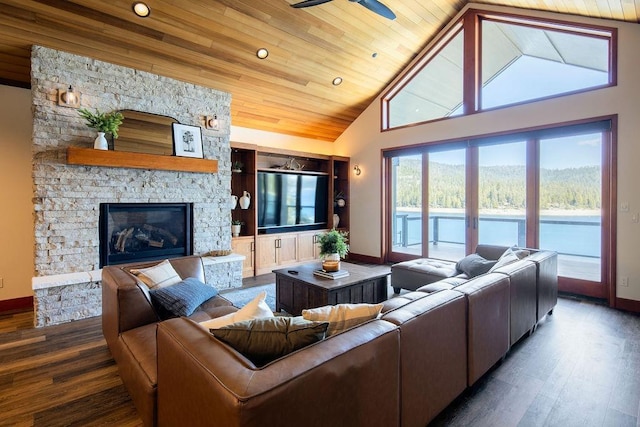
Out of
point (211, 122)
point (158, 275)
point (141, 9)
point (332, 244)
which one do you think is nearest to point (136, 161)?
point (211, 122)

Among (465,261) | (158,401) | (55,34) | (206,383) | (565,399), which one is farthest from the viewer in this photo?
(465,261)

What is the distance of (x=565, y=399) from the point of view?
85.4 inches

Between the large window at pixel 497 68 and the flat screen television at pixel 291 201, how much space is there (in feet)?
6.32

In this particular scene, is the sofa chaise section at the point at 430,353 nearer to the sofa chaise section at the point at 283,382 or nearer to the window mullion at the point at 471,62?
the sofa chaise section at the point at 283,382

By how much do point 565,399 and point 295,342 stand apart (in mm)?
2050

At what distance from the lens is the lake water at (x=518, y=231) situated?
441 centimetres

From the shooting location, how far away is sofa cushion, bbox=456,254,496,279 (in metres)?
3.58

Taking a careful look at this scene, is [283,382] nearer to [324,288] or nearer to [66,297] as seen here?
[324,288]

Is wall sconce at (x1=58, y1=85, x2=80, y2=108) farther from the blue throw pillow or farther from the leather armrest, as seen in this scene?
the leather armrest

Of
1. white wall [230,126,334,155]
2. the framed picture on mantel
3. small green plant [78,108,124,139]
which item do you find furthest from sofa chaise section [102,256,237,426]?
white wall [230,126,334,155]

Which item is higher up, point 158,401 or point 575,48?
point 575,48

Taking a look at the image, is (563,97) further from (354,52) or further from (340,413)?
(340,413)

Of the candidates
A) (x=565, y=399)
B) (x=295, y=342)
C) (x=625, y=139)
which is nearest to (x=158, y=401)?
(x=295, y=342)

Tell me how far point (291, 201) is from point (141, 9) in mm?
3698
